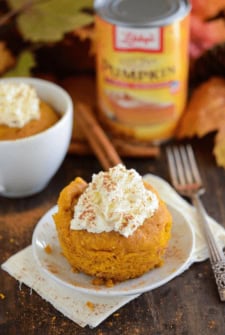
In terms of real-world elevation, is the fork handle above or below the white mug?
below

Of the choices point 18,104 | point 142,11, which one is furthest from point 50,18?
point 18,104

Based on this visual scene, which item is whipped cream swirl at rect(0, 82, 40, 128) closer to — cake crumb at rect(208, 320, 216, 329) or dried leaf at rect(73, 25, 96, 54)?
dried leaf at rect(73, 25, 96, 54)

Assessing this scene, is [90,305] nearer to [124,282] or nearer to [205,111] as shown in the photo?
[124,282]

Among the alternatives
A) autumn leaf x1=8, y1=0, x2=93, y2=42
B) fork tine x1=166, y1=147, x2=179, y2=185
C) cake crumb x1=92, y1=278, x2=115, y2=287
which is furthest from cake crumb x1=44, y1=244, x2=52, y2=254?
autumn leaf x1=8, y1=0, x2=93, y2=42

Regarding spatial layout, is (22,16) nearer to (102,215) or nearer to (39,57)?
(39,57)

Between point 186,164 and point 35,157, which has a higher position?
Result: point 35,157

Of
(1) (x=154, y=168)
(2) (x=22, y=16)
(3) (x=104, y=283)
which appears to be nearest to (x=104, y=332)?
(3) (x=104, y=283)

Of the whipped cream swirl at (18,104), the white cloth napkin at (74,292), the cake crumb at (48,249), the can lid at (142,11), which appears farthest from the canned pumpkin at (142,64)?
the cake crumb at (48,249)
